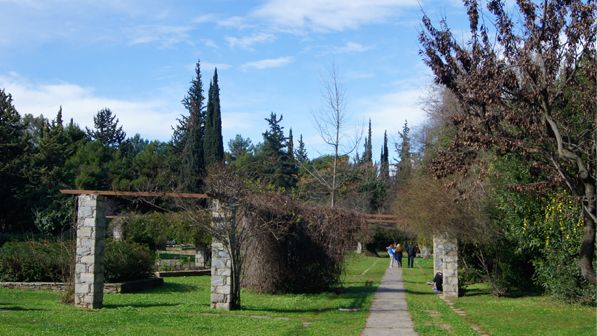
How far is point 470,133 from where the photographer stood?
9.44 m

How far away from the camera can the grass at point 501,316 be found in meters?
12.7

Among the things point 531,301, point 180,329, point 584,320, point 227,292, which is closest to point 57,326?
point 180,329

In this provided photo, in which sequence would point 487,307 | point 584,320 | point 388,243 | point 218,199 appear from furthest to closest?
point 388,243, point 487,307, point 218,199, point 584,320

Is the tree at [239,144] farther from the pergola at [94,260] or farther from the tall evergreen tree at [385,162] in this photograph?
the pergola at [94,260]

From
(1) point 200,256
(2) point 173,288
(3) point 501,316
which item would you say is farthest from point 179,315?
(1) point 200,256

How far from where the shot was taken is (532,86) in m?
9.21

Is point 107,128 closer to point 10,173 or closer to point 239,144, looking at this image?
point 239,144

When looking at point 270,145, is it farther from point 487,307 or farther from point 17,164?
point 487,307

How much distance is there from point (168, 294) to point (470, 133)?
13.1 metres

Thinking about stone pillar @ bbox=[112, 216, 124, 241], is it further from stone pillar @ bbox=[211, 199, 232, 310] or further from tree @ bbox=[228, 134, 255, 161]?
tree @ bbox=[228, 134, 255, 161]

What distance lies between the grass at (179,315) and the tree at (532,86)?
5.02 meters

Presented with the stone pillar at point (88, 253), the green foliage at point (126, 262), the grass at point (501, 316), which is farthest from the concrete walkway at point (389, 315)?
the green foliage at point (126, 262)

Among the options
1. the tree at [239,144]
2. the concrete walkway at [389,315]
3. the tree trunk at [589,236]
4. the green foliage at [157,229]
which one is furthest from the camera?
the tree at [239,144]

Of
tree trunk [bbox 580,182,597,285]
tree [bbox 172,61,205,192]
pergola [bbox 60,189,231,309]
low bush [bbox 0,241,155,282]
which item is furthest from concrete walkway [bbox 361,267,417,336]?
tree [bbox 172,61,205,192]
